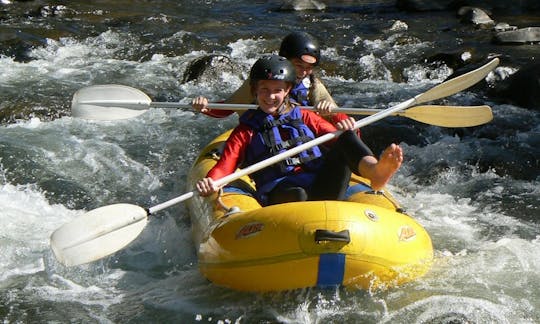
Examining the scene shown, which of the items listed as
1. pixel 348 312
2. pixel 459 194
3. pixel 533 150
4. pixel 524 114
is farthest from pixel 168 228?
pixel 524 114

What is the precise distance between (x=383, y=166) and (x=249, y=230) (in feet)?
2.49

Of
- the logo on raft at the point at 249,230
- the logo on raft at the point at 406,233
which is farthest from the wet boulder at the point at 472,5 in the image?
the logo on raft at the point at 249,230

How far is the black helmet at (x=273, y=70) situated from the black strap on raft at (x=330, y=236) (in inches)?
43.3

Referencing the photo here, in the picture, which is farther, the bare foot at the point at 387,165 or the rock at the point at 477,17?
the rock at the point at 477,17

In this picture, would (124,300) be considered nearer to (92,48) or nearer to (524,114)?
(524,114)

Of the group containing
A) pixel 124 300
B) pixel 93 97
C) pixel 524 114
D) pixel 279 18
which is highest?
pixel 93 97

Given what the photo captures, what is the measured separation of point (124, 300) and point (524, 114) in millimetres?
4567

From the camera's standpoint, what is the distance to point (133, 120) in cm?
717

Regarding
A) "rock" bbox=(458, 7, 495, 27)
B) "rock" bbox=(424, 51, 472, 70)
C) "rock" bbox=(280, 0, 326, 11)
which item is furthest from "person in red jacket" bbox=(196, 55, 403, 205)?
"rock" bbox=(280, 0, 326, 11)

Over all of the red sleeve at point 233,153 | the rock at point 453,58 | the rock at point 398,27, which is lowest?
the rock at point 398,27

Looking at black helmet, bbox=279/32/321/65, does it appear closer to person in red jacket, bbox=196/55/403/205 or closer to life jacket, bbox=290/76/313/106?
life jacket, bbox=290/76/313/106

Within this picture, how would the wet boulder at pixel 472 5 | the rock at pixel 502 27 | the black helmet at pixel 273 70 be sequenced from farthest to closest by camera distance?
the wet boulder at pixel 472 5, the rock at pixel 502 27, the black helmet at pixel 273 70

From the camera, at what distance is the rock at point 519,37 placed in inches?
364

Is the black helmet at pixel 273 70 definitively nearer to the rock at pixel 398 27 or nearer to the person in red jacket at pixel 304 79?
the person in red jacket at pixel 304 79
